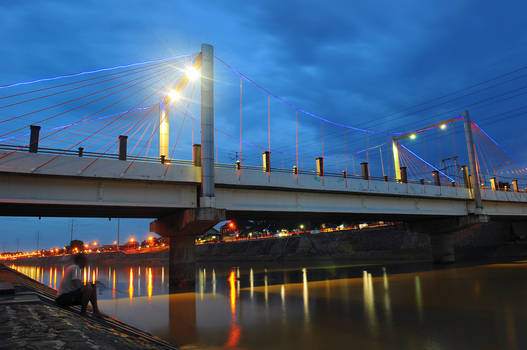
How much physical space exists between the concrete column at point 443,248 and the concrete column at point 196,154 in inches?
1423

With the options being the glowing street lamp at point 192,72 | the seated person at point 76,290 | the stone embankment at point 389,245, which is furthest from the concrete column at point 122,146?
the stone embankment at point 389,245

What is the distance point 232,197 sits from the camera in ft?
90.1

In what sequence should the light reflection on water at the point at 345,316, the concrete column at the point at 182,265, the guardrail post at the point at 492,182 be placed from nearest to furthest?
the light reflection on water at the point at 345,316 < the concrete column at the point at 182,265 < the guardrail post at the point at 492,182

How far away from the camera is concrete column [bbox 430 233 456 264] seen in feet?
150

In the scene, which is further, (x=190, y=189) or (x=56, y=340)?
(x=190, y=189)

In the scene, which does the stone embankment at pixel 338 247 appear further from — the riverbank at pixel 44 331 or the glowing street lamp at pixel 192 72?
the riverbank at pixel 44 331

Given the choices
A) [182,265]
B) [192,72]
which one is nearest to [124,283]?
[182,265]

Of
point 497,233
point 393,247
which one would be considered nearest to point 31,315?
point 393,247

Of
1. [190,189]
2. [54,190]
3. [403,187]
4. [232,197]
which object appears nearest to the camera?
[54,190]

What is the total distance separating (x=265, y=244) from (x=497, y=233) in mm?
45472

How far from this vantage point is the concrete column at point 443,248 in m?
45.6

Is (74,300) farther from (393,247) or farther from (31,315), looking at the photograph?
(393,247)

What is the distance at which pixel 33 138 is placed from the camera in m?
20.7

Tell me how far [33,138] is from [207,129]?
10.8 meters
